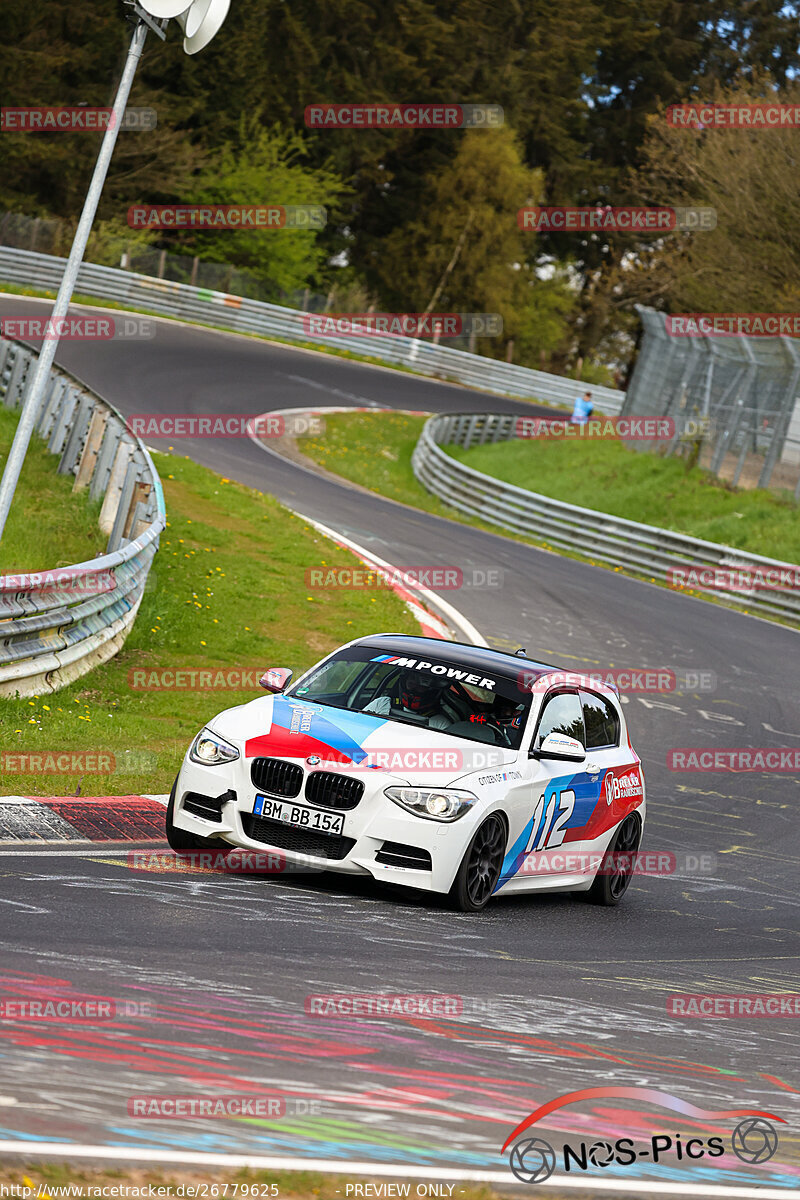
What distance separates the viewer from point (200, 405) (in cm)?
3562

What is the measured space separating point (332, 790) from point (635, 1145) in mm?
3569

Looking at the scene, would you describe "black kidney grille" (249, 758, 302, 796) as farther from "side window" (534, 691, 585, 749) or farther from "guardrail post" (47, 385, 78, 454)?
"guardrail post" (47, 385, 78, 454)

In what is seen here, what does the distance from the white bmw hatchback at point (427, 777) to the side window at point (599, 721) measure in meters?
0.02

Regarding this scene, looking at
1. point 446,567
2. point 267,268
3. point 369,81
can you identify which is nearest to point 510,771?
point 446,567

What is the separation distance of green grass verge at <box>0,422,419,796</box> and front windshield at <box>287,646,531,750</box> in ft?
6.26

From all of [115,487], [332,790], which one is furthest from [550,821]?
[115,487]

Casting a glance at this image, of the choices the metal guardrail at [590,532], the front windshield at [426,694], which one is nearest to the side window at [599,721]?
the front windshield at [426,694]

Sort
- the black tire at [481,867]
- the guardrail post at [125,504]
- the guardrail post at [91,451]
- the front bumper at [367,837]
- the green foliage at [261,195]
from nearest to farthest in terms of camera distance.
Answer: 1. the front bumper at [367,837]
2. the black tire at [481,867]
3. the guardrail post at [125,504]
4. the guardrail post at [91,451]
5. the green foliage at [261,195]

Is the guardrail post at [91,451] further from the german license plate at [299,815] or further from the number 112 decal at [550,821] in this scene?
the german license plate at [299,815]

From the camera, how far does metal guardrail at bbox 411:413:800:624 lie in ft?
88.0

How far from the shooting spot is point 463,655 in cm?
1016

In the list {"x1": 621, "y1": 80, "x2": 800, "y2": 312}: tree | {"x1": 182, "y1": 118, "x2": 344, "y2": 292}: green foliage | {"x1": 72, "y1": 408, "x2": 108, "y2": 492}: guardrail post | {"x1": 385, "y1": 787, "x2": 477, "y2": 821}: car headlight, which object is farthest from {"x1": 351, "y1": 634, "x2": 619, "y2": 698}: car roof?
{"x1": 182, "y1": 118, "x2": 344, "y2": 292}: green foliage

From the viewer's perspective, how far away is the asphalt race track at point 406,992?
4.94 m

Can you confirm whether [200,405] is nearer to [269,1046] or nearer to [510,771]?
[510,771]
